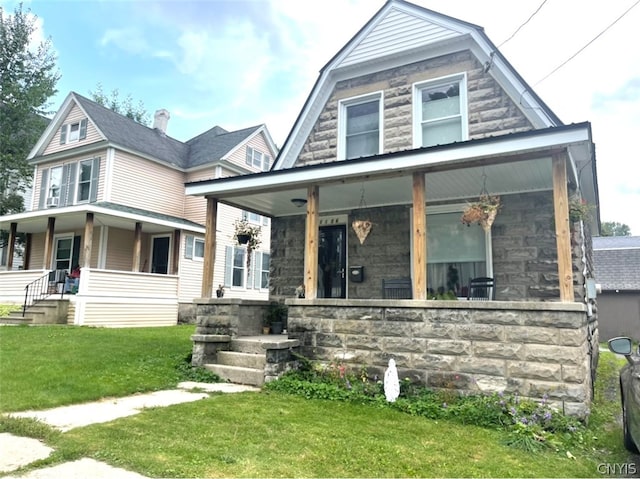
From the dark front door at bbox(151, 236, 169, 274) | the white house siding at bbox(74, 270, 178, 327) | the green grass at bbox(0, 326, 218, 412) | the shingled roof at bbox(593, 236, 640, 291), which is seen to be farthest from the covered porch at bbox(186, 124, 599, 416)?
the shingled roof at bbox(593, 236, 640, 291)

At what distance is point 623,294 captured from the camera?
18.9 meters

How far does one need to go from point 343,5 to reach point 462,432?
7.83 m

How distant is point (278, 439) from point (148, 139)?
1741 cm

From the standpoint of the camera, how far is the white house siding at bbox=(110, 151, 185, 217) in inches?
655

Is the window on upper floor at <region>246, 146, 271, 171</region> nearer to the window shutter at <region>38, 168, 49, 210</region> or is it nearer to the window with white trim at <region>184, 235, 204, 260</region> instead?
the window with white trim at <region>184, 235, 204, 260</region>

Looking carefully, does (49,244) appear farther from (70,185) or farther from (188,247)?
(188,247)

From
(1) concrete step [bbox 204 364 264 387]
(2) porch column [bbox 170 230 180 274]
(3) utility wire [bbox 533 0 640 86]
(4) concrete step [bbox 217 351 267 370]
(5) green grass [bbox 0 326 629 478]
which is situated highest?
(3) utility wire [bbox 533 0 640 86]

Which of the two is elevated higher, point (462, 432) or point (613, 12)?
point (613, 12)

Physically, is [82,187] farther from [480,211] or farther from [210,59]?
[480,211]

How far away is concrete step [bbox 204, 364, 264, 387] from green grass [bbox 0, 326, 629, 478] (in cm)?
65

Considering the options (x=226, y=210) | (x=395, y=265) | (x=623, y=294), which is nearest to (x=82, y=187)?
(x=226, y=210)

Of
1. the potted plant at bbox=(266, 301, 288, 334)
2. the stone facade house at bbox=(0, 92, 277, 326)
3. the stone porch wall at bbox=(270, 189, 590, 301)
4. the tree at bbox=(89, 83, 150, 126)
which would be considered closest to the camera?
the stone porch wall at bbox=(270, 189, 590, 301)

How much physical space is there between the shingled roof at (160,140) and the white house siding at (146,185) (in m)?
0.44

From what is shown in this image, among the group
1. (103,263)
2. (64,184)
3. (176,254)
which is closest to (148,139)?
(64,184)
